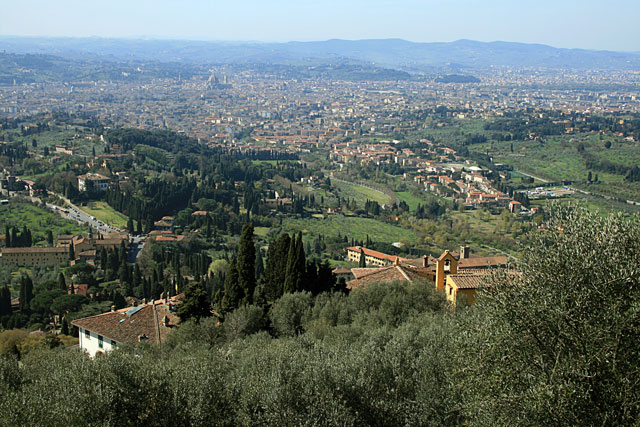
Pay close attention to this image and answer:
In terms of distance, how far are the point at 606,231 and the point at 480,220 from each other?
165ft

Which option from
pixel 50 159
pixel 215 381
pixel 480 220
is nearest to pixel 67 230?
pixel 50 159

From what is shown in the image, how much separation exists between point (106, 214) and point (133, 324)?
123 ft

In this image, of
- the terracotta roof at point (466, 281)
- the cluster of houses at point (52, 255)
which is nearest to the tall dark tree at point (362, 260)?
the cluster of houses at point (52, 255)

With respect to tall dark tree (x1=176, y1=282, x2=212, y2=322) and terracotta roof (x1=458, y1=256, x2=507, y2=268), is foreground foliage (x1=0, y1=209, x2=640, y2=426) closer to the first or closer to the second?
tall dark tree (x1=176, y1=282, x2=212, y2=322)

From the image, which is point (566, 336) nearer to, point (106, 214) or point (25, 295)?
point (25, 295)

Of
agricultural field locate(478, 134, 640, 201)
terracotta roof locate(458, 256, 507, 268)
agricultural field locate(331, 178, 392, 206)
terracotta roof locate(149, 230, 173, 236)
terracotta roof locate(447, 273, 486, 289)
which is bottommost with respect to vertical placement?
agricultural field locate(331, 178, 392, 206)

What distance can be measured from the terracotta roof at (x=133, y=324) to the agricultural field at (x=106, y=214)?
31643mm

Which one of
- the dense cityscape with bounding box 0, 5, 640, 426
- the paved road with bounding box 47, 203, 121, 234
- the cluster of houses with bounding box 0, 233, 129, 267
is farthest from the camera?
the paved road with bounding box 47, 203, 121, 234

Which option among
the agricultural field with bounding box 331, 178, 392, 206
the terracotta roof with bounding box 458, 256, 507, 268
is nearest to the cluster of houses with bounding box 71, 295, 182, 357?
the terracotta roof with bounding box 458, 256, 507, 268

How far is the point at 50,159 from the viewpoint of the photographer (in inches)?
2859

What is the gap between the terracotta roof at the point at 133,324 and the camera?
18891mm

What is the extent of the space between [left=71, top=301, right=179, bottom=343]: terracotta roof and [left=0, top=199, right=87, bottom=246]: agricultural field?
26604 millimetres

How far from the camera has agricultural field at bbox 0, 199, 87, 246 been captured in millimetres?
46688

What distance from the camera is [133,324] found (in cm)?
1961
